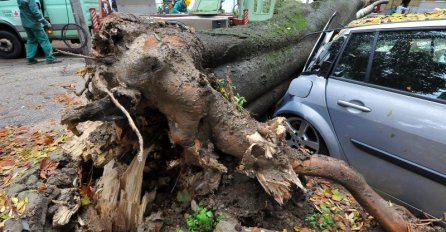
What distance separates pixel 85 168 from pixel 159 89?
0.87 metres

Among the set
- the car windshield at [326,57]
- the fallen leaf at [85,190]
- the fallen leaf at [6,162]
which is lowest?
the fallen leaf at [6,162]

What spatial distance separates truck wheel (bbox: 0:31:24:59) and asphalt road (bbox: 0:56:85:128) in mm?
766

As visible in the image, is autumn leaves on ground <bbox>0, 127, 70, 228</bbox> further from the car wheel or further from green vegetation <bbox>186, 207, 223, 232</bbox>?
the car wheel

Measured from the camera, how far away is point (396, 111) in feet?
8.09

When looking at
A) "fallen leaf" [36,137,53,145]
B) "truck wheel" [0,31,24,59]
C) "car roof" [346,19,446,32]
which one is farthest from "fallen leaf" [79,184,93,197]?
"truck wheel" [0,31,24,59]

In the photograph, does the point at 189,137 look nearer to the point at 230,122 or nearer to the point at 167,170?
the point at 230,122

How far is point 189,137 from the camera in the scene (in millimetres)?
1896

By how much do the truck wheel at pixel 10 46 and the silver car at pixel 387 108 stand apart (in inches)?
359

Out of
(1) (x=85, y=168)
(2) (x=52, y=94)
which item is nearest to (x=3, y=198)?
(1) (x=85, y=168)

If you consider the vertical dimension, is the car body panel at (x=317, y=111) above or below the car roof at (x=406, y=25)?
below

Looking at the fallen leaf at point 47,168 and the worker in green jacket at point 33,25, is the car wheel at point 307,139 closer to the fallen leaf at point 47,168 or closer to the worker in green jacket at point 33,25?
the fallen leaf at point 47,168

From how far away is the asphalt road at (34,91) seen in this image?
4.13 meters

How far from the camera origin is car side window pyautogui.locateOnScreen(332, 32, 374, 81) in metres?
2.88

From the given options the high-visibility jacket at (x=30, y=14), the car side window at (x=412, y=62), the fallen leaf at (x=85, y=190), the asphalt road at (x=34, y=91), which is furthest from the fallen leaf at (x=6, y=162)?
the high-visibility jacket at (x=30, y=14)
